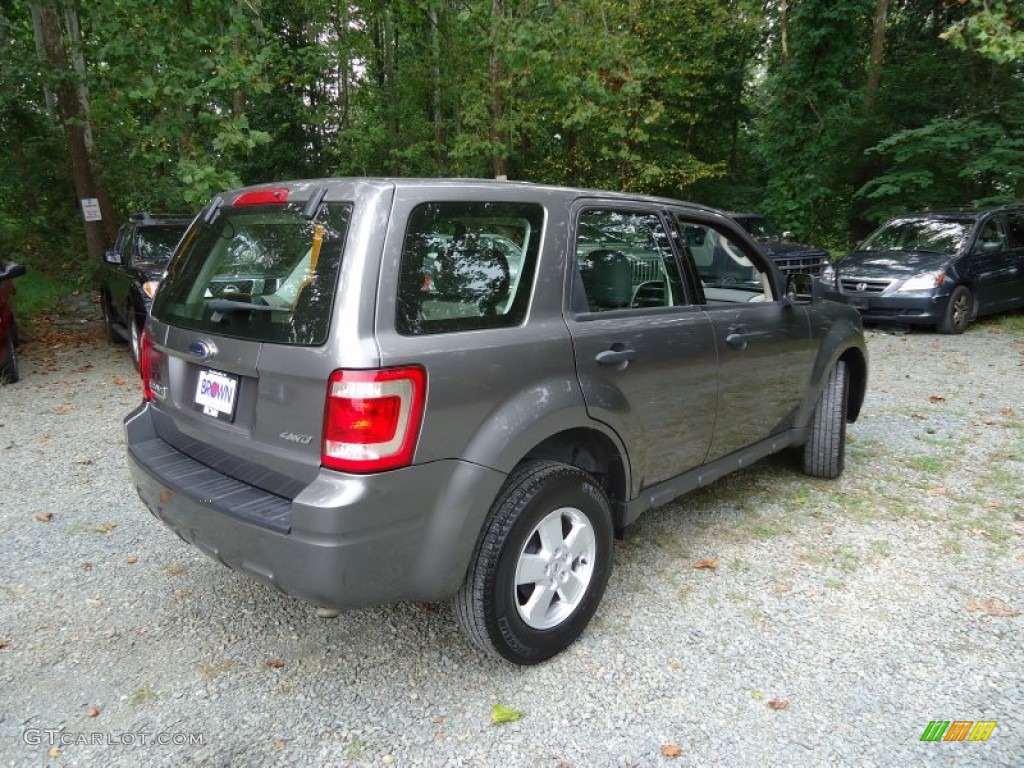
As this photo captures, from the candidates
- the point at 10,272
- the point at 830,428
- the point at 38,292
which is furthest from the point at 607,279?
the point at 38,292

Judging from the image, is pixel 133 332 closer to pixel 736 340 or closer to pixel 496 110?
pixel 736 340

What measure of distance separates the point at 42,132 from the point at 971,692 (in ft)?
65.5

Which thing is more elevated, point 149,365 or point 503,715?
point 149,365

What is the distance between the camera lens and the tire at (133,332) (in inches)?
287

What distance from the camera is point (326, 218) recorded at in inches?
89.4

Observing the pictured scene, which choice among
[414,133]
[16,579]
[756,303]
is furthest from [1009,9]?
[414,133]

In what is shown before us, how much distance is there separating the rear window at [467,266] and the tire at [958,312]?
9.02m

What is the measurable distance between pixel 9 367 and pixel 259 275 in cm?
640

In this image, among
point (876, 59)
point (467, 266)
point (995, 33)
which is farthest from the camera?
point (876, 59)

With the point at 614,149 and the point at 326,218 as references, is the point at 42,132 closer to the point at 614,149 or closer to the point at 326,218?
the point at 614,149

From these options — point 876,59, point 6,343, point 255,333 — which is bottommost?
point 6,343

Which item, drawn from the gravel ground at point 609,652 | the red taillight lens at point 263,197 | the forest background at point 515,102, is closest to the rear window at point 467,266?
the red taillight lens at point 263,197

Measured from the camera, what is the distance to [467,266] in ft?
7.88

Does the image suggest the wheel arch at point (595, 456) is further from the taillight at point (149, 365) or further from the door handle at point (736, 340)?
the taillight at point (149, 365)
